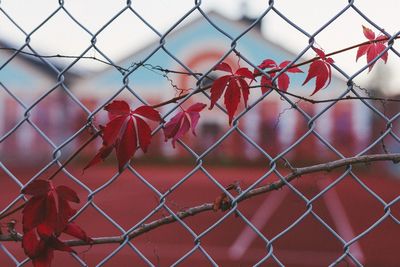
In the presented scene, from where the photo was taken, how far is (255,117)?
1662 centimetres

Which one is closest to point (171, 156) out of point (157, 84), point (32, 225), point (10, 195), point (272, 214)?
point (157, 84)

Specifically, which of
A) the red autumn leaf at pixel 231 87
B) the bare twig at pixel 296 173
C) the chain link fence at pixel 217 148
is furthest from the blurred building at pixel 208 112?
the red autumn leaf at pixel 231 87

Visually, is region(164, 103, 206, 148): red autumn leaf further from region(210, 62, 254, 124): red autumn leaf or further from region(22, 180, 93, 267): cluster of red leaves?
region(22, 180, 93, 267): cluster of red leaves

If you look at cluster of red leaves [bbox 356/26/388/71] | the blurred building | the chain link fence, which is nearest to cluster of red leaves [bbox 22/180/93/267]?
the chain link fence

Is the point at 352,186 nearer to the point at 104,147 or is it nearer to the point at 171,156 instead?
the point at 171,156

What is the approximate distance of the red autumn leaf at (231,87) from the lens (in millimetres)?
922

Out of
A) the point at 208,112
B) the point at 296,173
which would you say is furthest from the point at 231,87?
the point at 208,112

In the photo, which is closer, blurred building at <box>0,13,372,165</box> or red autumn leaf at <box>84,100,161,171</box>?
red autumn leaf at <box>84,100,161,171</box>

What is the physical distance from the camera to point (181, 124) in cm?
96

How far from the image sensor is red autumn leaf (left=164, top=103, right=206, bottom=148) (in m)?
0.96

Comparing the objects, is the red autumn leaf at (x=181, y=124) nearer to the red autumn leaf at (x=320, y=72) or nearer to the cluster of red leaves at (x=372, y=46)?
the red autumn leaf at (x=320, y=72)

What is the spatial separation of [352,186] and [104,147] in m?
19.2

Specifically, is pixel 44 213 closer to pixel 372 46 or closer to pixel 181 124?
pixel 181 124

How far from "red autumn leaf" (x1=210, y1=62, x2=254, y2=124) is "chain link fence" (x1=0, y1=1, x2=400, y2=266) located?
3cm
